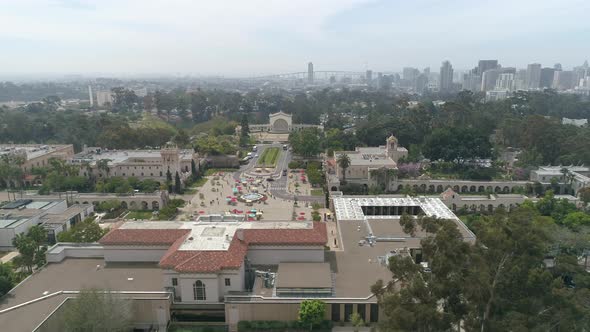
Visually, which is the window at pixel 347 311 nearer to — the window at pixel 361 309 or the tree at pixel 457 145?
the window at pixel 361 309

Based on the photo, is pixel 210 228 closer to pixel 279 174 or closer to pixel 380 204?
pixel 380 204

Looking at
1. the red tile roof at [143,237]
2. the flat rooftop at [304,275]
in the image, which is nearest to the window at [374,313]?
the flat rooftop at [304,275]

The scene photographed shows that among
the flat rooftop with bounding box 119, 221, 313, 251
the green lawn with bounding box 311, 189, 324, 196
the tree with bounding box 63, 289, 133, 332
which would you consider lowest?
the green lawn with bounding box 311, 189, 324, 196

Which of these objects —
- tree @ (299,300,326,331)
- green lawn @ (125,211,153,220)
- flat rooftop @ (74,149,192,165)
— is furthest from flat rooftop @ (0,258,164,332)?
flat rooftop @ (74,149,192,165)

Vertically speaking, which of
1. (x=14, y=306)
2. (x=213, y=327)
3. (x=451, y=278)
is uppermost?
(x=451, y=278)

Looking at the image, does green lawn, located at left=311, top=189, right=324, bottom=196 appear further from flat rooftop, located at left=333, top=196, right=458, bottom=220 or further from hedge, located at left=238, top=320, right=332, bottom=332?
hedge, located at left=238, top=320, right=332, bottom=332

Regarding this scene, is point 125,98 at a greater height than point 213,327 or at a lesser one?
greater

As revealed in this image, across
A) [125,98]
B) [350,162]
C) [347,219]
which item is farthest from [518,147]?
[125,98]

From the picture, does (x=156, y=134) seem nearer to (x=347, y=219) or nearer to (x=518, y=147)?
(x=347, y=219)
